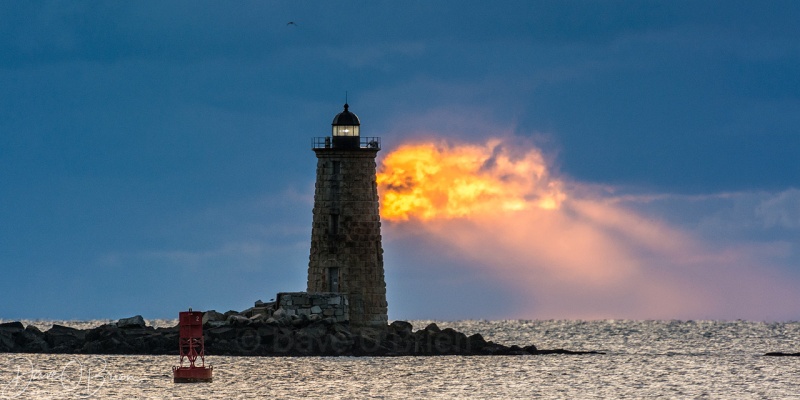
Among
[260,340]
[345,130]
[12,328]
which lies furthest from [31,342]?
[345,130]

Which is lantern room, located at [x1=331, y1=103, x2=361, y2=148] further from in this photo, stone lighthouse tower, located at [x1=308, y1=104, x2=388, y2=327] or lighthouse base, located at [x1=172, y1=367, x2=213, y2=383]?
lighthouse base, located at [x1=172, y1=367, x2=213, y2=383]

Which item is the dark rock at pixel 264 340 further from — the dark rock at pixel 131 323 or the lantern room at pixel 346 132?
the lantern room at pixel 346 132

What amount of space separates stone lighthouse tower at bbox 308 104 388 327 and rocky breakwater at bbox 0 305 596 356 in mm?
1237

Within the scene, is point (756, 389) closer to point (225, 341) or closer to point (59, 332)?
point (225, 341)

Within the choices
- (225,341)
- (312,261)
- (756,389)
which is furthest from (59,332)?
(756,389)

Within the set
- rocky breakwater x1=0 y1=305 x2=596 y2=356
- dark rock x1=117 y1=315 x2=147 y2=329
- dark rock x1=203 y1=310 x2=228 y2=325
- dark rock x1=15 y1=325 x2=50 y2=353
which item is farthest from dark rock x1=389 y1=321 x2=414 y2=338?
dark rock x1=15 y1=325 x2=50 y2=353

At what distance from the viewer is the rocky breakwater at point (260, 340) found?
46.2m

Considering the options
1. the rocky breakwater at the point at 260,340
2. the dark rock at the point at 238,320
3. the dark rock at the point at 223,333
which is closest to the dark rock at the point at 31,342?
the rocky breakwater at the point at 260,340

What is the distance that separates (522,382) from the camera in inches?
1618

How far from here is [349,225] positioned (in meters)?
46.8

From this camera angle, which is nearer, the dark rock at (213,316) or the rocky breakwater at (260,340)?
the rocky breakwater at (260,340)

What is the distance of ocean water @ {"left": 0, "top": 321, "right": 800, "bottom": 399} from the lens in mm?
37406

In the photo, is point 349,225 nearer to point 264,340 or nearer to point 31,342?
point 264,340

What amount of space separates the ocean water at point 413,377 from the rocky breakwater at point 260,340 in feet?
1.85
